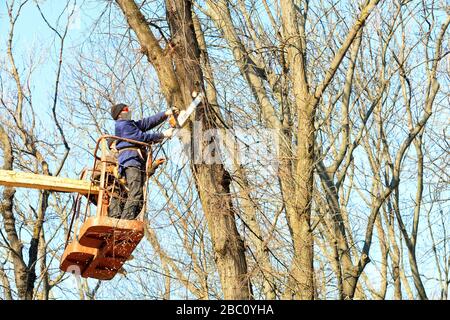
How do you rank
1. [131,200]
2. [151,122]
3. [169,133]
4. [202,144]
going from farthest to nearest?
[151,122]
[131,200]
[169,133]
[202,144]

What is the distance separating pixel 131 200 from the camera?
29.3 ft

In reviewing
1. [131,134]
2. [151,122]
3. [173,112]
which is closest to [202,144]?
[173,112]

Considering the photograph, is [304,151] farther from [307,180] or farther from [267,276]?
[267,276]

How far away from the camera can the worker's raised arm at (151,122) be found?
8841 millimetres

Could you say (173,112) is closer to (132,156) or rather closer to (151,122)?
(151,122)

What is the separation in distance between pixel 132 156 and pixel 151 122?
0.41 metres

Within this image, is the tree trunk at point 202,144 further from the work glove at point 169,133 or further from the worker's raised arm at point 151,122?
the worker's raised arm at point 151,122

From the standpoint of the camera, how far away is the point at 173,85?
8438 mm

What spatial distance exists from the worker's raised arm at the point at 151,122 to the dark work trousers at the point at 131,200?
1.43ft

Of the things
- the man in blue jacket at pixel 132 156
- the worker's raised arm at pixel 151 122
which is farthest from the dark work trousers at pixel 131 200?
the worker's raised arm at pixel 151 122

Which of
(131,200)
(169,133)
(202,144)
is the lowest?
(131,200)

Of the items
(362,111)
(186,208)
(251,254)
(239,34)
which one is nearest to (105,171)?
(186,208)

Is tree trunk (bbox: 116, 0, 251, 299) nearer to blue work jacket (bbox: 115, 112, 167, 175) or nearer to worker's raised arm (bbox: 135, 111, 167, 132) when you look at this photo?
worker's raised arm (bbox: 135, 111, 167, 132)

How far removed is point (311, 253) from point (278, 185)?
29.1 inches
